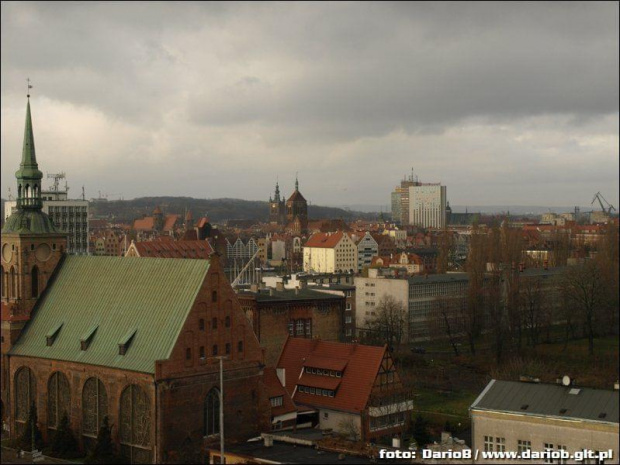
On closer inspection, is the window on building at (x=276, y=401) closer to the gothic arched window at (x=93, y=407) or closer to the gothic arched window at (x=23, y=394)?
the gothic arched window at (x=93, y=407)

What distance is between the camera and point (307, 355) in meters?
76.1

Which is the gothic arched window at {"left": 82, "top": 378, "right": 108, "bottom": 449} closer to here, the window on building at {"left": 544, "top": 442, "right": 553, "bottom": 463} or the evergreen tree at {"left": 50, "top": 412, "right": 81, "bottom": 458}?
the evergreen tree at {"left": 50, "top": 412, "right": 81, "bottom": 458}

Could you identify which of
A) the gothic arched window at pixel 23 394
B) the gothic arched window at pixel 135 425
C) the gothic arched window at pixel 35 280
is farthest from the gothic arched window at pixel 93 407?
the gothic arched window at pixel 35 280

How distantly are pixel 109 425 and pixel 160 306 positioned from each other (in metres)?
8.60

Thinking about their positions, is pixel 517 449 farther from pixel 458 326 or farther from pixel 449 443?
pixel 458 326

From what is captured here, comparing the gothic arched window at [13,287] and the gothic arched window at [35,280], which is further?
the gothic arched window at [35,280]

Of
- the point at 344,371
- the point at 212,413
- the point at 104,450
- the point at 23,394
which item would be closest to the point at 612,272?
the point at 212,413

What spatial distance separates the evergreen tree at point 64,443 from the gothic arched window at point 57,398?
148cm

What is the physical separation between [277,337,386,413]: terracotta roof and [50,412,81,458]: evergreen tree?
18.1 metres

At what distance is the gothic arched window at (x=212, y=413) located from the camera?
6138 cm

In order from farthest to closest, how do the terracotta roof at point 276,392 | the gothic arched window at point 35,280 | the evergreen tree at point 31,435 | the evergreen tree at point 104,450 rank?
1. the gothic arched window at point 35,280
2. the terracotta roof at point 276,392
3. the evergreen tree at point 31,435
4. the evergreen tree at point 104,450

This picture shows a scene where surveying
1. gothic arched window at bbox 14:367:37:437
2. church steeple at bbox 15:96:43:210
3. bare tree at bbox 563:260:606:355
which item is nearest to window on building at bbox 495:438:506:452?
bare tree at bbox 563:260:606:355

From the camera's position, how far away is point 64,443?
63.4 meters

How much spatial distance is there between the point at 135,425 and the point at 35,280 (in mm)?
17989
